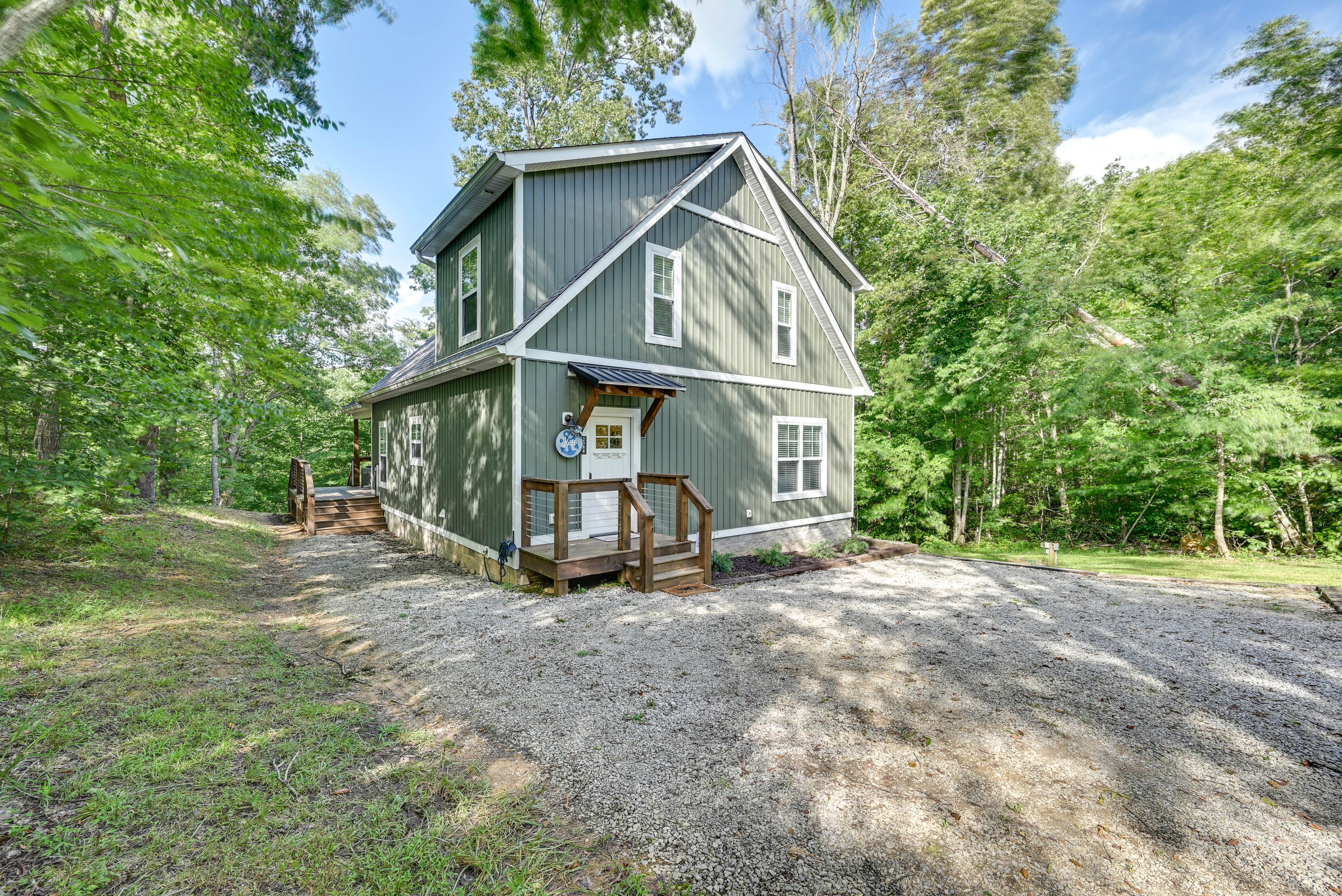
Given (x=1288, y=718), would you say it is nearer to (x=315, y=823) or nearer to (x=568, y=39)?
(x=315, y=823)

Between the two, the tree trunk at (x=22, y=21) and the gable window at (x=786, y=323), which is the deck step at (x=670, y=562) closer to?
the gable window at (x=786, y=323)

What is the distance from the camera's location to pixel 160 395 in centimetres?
494

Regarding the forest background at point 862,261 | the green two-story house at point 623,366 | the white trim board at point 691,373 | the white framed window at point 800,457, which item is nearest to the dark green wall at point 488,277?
the green two-story house at point 623,366

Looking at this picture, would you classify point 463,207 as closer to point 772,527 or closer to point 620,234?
point 620,234

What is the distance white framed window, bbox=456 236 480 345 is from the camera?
7.90 m

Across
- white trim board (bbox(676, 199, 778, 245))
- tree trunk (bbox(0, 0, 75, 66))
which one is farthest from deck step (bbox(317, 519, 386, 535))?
Result: tree trunk (bbox(0, 0, 75, 66))

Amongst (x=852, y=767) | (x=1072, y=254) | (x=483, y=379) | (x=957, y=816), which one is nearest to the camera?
(x=957, y=816)

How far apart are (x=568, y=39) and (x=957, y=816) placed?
5.37m

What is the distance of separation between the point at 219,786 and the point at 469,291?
23.9 feet

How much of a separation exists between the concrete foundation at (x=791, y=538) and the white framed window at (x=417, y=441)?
19.0ft

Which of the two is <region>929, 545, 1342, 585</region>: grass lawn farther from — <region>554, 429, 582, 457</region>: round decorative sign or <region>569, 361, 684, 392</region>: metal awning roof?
<region>554, 429, 582, 457</region>: round decorative sign

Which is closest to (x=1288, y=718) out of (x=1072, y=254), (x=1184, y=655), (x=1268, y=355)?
(x=1184, y=655)

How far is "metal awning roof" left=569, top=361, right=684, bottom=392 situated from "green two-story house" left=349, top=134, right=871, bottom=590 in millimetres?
36

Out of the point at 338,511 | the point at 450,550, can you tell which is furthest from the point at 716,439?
the point at 338,511
